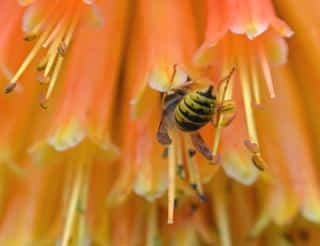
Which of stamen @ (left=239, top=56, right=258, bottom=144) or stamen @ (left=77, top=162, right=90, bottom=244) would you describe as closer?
stamen @ (left=239, top=56, right=258, bottom=144)

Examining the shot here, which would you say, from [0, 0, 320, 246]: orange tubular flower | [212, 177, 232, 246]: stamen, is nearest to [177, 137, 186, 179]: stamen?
[0, 0, 320, 246]: orange tubular flower

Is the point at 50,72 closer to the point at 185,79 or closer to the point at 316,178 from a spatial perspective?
the point at 185,79

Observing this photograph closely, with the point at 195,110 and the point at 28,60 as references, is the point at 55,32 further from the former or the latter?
the point at 195,110

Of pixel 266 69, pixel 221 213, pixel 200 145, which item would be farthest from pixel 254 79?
pixel 221 213

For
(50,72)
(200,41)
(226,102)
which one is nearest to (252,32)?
(226,102)

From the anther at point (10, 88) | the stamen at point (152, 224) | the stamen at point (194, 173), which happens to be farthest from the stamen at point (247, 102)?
the anther at point (10, 88)

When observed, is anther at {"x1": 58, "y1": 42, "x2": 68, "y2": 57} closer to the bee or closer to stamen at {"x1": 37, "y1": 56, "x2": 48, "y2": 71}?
stamen at {"x1": 37, "y1": 56, "x2": 48, "y2": 71}

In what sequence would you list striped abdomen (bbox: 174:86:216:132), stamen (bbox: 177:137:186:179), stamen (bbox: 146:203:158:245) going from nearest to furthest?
striped abdomen (bbox: 174:86:216:132)
stamen (bbox: 177:137:186:179)
stamen (bbox: 146:203:158:245)
